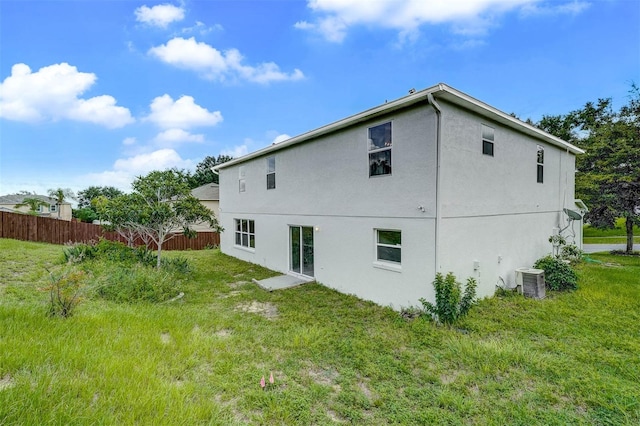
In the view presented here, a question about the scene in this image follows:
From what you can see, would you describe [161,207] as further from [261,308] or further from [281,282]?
[261,308]

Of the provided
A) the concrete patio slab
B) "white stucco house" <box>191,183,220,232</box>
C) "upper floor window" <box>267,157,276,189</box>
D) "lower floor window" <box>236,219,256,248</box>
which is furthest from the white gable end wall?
"white stucco house" <box>191,183,220,232</box>

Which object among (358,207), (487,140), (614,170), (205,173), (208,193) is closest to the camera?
(487,140)

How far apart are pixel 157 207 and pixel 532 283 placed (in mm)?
10968

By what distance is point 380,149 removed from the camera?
7004 millimetres

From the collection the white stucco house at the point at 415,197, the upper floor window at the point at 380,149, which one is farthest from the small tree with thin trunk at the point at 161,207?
the upper floor window at the point at 380,149

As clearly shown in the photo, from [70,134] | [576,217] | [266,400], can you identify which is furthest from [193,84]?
[576,217]

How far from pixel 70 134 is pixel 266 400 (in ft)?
58.2

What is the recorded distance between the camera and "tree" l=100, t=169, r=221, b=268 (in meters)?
9.13

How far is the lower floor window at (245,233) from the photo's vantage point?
12.9m

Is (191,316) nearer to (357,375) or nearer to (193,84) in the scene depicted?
(357,375)

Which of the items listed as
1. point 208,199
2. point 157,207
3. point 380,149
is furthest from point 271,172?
point 208,199

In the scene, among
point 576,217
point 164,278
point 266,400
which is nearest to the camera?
point 266,400

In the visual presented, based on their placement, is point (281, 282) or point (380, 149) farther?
point (281, 282)

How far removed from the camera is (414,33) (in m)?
9.93
